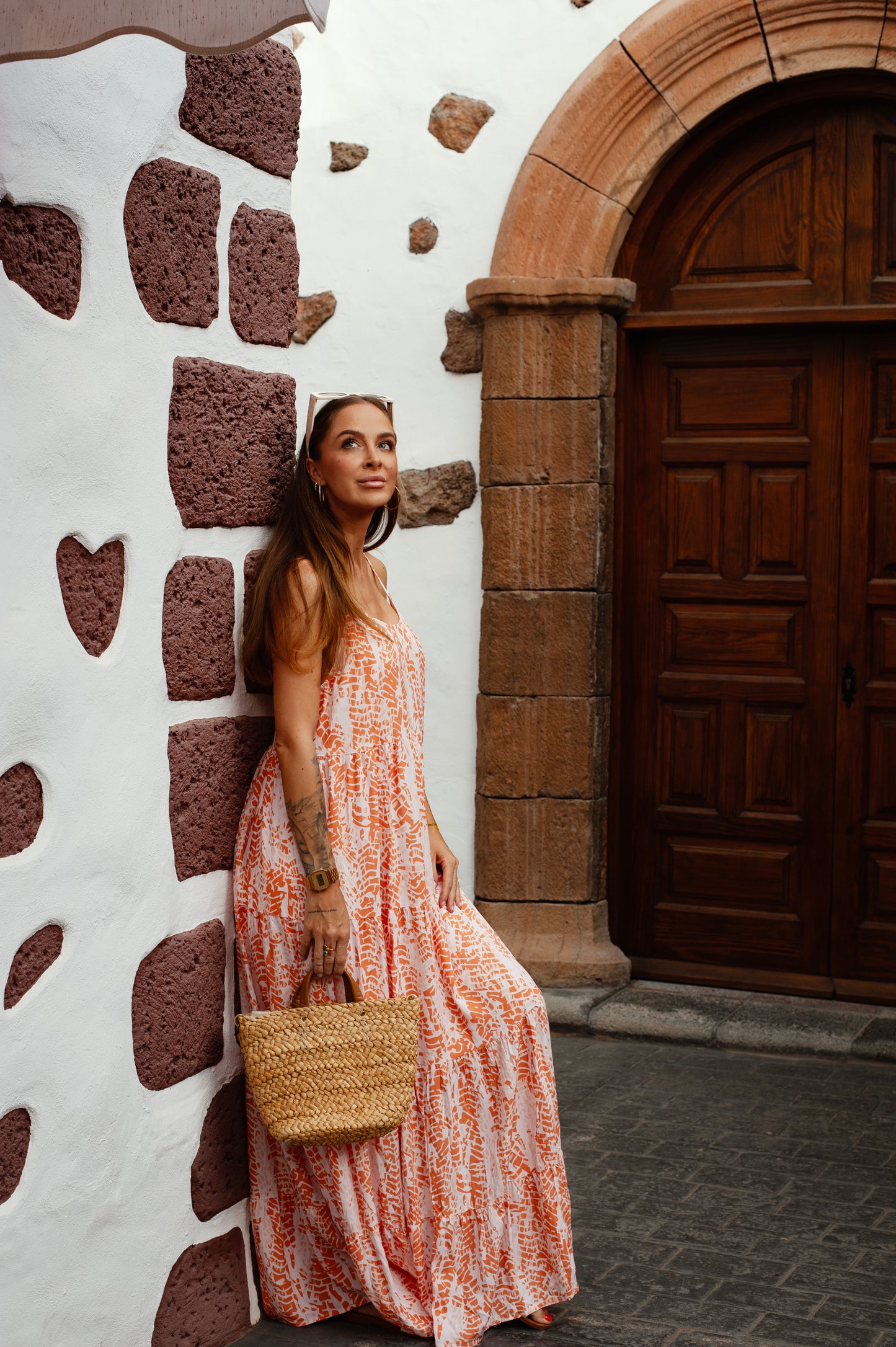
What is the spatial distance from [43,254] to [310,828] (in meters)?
1.06

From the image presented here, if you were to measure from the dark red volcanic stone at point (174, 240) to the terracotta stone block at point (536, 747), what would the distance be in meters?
2.79

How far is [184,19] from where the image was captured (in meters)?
1.96

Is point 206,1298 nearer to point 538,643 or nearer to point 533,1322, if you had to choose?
point 533,1322

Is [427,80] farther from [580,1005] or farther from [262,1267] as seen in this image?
[262,1267]

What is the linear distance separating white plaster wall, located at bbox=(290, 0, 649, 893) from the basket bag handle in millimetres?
2585

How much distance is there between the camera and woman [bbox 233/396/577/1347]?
2783 mm

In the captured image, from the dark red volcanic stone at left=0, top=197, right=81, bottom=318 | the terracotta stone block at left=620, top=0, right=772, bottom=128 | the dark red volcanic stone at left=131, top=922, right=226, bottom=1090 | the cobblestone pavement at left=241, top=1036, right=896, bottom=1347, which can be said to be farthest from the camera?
the terracotta stone block at left=620, top=0, right=772, bottom=128

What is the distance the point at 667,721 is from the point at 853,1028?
1.19 m

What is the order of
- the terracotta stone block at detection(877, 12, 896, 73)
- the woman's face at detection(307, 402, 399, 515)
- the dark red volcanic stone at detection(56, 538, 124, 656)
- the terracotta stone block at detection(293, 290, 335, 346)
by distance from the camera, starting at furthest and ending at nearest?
the terracotta stone block at detection(293, 290, 335, 346) < the terracotta stone block at detection(877, 12, 896, 73) < the woman's face at detection(307, 402, 399, 515) < the dark red volcanic stone at detection(56, 538, 124, 656)

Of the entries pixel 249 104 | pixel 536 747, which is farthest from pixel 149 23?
pixel 536 747

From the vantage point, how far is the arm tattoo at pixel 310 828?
2750mm

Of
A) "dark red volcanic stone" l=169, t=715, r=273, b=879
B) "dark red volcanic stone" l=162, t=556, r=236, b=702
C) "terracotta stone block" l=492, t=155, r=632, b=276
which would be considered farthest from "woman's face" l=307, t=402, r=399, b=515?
"terracotta stone block" l=492, t=155, r=632, b=276

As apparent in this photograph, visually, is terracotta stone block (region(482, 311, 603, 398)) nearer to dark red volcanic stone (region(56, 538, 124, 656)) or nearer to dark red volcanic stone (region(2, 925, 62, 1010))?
dark red volcanic stone (region(56, 538, 124, 656))

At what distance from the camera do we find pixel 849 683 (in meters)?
5.19
